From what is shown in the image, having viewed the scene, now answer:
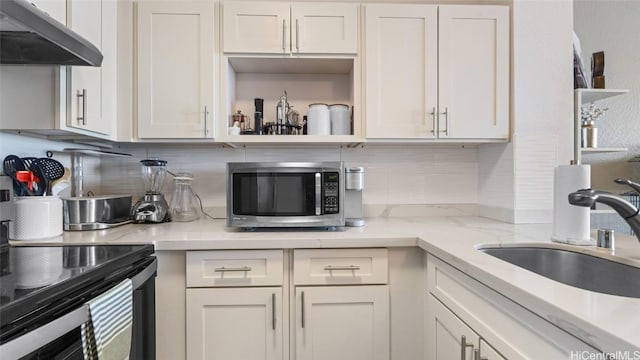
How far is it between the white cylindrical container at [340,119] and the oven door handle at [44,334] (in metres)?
1.28

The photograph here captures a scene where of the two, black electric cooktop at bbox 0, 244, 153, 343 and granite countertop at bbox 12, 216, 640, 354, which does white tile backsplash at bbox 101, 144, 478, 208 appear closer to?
granite countertop at bbox 12, 216, 640, 354

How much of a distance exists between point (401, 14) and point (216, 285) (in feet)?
5.11

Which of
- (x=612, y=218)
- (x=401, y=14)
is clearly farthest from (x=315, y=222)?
(x=612, y=218)

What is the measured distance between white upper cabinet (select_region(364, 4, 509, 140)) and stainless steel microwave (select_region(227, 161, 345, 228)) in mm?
365

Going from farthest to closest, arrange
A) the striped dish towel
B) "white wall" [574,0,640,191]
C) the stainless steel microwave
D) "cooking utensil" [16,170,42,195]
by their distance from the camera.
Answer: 1. "white wall" [574,0,640,191]
2. the stainless steel microwave
3. "cooking utensil" [16,170,42,195]
4. the striped dish towel

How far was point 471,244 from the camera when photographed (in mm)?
1188

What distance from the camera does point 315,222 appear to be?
146 cm

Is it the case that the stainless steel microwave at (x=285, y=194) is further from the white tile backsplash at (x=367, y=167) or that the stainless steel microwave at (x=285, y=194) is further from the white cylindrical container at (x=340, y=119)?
the white tile backsplash at (x=367, y=167)

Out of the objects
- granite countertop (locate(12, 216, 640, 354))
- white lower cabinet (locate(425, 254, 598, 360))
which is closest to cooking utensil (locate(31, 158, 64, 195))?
granite countertop (locate(12, 216, 640, 354))

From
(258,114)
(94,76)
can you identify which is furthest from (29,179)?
(258,114)

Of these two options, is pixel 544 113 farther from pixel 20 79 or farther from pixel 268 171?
pixel 20 79

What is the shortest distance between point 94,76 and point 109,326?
1.12 metres

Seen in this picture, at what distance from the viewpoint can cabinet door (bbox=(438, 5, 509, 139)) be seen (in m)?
1.65

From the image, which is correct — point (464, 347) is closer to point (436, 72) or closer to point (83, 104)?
point (436, 72)
